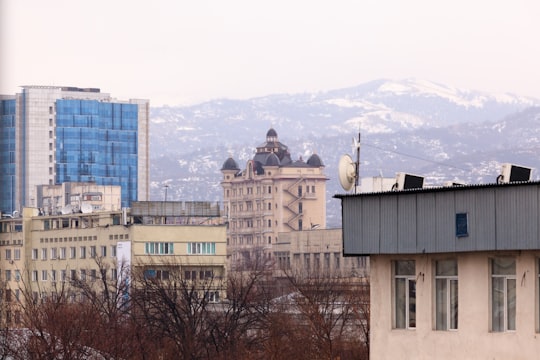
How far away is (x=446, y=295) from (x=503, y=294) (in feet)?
4.10

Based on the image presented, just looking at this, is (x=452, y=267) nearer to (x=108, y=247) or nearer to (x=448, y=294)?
(x=448, y=294)

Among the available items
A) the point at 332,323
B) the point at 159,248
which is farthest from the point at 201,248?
the point at 332,323

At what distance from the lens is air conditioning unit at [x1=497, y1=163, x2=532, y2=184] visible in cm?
2808

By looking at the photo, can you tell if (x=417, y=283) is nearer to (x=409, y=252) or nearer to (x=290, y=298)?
(x=409, y=252)

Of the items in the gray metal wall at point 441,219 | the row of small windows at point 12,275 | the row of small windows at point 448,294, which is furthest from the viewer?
the row of small windows at point 12,275

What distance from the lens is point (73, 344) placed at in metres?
71.2

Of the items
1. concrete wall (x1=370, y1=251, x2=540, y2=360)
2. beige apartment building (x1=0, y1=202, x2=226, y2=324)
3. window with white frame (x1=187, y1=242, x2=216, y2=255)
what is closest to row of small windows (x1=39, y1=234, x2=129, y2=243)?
beige apartment building (x1=0, y1=202, x2=226, y2=324)

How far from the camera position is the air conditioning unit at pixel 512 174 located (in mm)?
28078

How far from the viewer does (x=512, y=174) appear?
28.5m

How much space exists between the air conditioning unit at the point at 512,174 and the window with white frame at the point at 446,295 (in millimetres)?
1473

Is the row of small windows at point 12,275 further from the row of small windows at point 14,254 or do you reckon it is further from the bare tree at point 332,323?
the bare tree at point 332,323

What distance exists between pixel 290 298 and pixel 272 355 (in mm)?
60478

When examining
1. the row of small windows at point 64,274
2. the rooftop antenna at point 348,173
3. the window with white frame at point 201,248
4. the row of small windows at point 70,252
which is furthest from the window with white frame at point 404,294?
the row of small windows at point 70,252

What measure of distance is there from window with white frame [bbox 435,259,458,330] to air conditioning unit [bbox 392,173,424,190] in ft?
8.73
